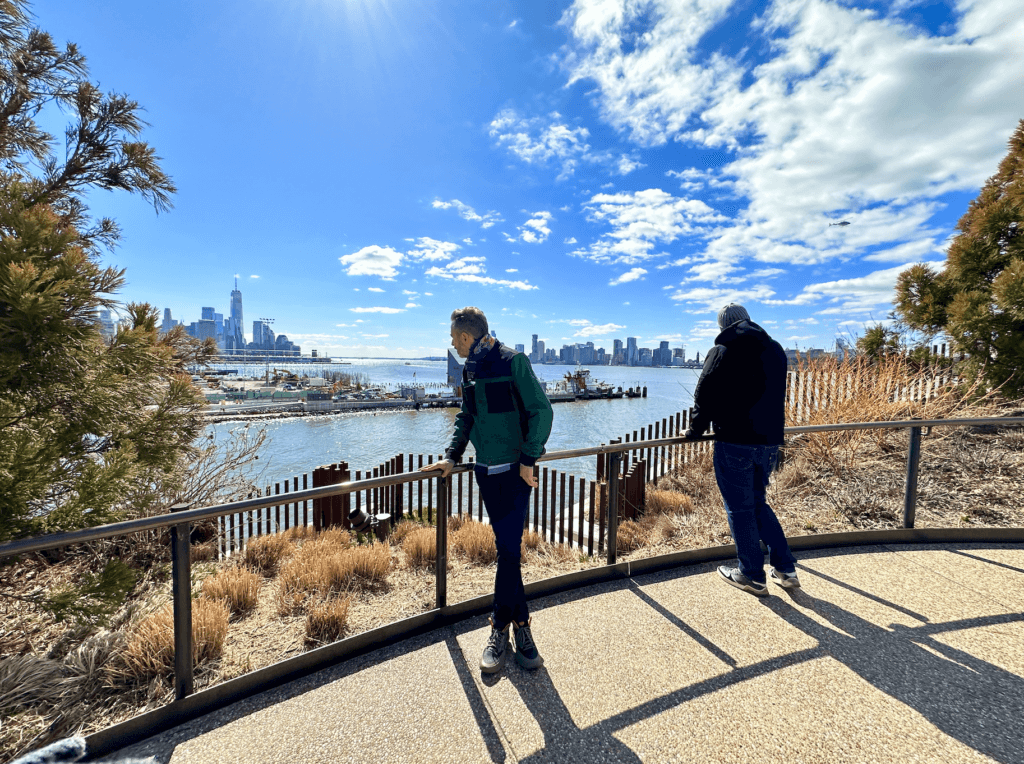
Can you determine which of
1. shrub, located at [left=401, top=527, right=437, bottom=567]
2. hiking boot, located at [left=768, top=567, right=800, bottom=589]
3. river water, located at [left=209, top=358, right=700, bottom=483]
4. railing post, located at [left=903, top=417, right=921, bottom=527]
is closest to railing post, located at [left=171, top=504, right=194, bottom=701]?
shrub, located at [left=401, top=527, right=437, bottom=567]

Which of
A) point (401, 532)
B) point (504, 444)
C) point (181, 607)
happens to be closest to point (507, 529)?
point (504, 444)

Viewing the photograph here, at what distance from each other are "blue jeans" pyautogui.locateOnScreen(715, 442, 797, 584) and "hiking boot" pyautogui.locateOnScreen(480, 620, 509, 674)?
157 centimetres

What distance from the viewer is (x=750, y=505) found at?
265 centimetres

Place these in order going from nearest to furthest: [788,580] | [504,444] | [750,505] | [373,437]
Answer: [504,444] < [750,505] < [788,580] < [373,437]

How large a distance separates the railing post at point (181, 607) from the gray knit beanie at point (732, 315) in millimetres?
3109

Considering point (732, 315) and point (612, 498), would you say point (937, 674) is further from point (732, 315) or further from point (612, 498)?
point (732, 315)

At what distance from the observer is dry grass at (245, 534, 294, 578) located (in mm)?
4574

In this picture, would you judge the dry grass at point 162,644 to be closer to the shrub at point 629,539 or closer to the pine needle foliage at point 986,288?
the shrub at point 629,539

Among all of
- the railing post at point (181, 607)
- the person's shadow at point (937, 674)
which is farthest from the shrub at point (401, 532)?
the person's shadow at point (937, 674)

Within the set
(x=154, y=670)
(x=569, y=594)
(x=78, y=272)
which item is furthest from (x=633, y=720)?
(x=78, y=272)

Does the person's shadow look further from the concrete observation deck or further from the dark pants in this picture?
the dark pants

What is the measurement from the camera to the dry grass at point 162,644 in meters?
2.36

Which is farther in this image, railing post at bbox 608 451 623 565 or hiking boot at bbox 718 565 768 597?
railing post at bbox 608 451 623 565

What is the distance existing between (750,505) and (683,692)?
121 cm
